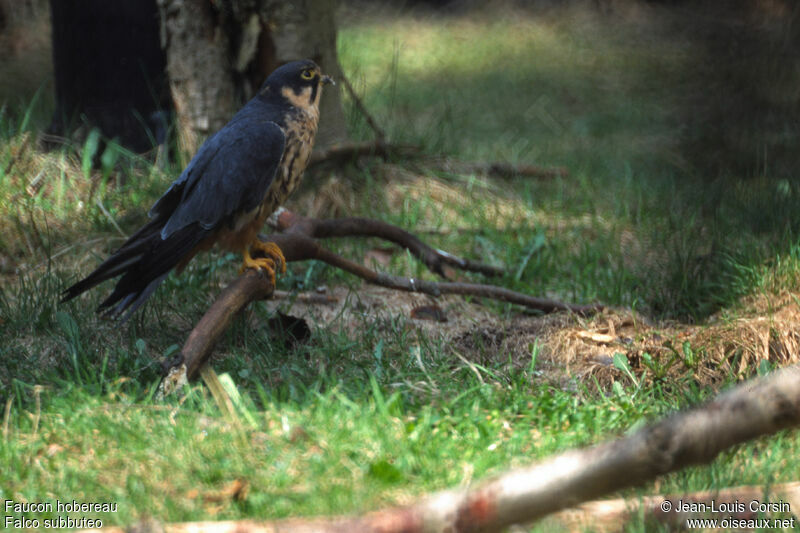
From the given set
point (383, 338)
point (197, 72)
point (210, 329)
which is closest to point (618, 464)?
point (210, 329)

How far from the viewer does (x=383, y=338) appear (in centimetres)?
298

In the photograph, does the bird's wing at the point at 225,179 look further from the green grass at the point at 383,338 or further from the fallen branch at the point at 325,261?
the green grass at the point at 383,338

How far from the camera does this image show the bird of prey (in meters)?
2.75

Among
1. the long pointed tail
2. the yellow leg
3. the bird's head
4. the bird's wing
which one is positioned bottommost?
the yellow leg

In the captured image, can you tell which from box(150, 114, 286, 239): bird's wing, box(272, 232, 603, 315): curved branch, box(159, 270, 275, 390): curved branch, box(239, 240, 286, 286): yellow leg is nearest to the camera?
box(159, 270, 275, 390): curved branch

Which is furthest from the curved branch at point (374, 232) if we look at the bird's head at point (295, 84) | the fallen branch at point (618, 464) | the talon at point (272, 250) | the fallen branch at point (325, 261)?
the fallen branch at point (618, 464)

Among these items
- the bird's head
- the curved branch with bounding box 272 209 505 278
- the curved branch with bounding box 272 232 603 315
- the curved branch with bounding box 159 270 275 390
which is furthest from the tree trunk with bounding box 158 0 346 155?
the curved branch with bounding box 159 270 275 390

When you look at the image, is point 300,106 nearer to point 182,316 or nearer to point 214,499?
point 182,316

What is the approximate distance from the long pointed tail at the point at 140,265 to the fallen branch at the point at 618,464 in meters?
1.60

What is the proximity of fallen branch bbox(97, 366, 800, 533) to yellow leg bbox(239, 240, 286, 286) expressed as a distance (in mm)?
1744

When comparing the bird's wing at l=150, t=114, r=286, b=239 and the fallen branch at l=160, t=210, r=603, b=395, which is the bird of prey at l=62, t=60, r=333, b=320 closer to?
the bird's wing at l=150, t=114, r=286, b=239

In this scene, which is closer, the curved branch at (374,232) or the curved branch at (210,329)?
the curved branch at (210,329)

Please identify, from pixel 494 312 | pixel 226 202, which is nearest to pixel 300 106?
pixel 226 202

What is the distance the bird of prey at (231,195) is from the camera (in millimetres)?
2752
